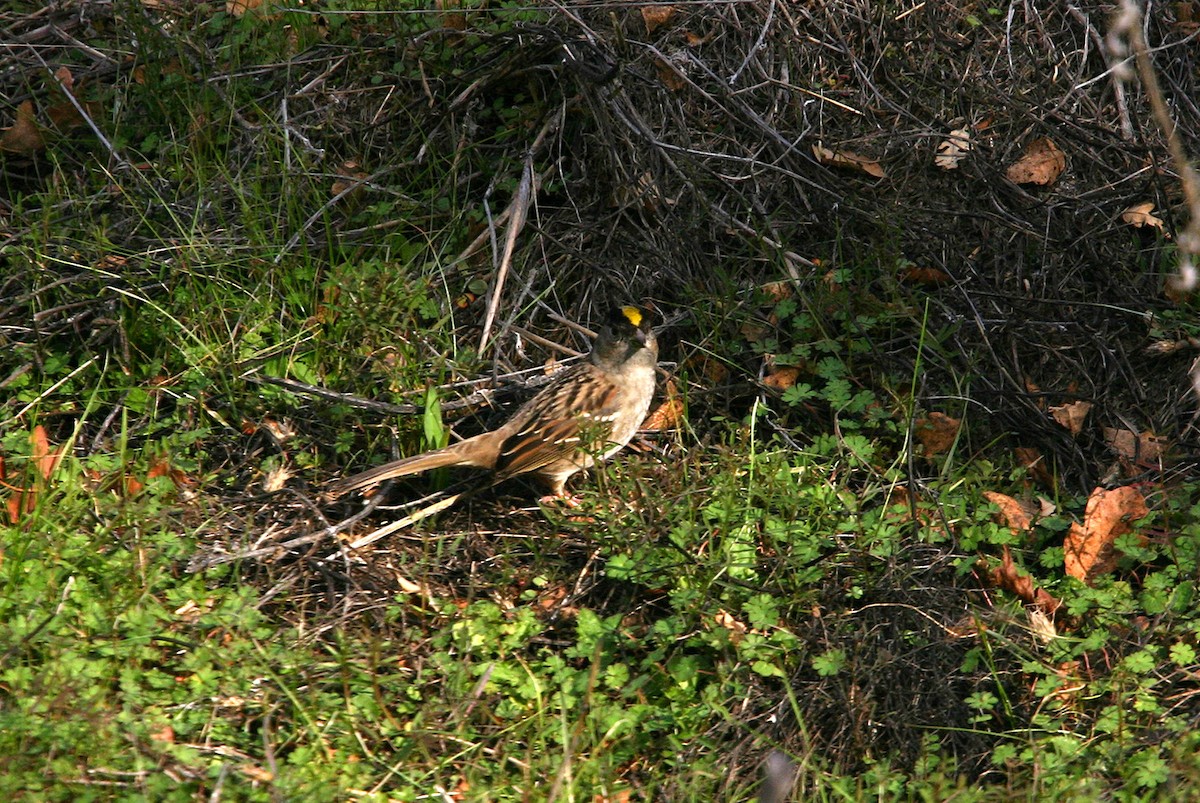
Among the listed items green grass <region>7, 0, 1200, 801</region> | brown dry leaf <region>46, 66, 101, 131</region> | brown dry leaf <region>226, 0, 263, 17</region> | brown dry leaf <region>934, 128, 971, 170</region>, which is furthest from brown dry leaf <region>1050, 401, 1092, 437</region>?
brown dry leaf <region>46, 66, 101, 131</region>

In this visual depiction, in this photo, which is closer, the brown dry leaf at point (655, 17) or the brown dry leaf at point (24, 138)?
the brown dry leaf at point (24, 138)

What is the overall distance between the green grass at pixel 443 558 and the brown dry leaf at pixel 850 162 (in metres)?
0.70

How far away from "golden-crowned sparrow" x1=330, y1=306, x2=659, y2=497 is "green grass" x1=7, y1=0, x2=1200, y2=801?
197mm

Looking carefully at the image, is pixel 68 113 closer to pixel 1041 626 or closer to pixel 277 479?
pixel 277 479

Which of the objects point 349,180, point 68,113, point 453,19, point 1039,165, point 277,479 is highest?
point 453,19

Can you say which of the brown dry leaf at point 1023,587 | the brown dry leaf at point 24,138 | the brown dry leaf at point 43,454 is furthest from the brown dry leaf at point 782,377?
the brown dry leaf at point 24,138

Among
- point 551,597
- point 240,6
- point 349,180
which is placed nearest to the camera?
point 551,597

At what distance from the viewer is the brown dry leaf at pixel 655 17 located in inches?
268

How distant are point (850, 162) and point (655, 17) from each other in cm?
138

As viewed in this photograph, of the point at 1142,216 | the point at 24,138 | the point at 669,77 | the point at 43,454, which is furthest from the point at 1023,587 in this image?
the point at 24,138

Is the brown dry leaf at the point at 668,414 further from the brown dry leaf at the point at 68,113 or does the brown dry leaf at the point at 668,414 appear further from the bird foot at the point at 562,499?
the brown dry leaf at the point at 68,113

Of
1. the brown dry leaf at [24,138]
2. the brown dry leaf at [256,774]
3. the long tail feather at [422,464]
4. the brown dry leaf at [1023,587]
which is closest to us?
the brown dry leaf at [256,774]

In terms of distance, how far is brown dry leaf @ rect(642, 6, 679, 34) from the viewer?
22.3 feet

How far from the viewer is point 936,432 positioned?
17.8ft
